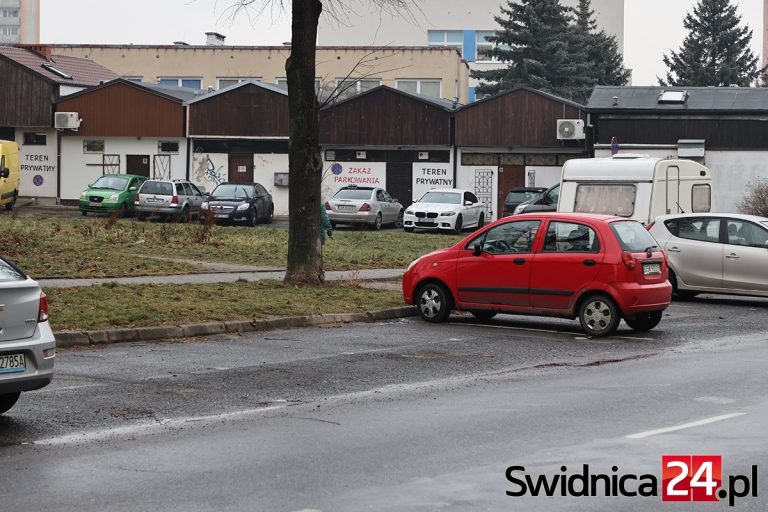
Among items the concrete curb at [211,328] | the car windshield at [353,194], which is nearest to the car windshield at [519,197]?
the car windshield at [353,194]

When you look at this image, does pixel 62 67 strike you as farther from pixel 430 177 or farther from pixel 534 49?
pixel 534 49

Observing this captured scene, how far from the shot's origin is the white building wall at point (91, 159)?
5269 cm

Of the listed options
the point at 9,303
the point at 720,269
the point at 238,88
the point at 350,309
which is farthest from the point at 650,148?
the point at 9,303

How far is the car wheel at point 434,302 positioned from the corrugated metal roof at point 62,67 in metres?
38.6

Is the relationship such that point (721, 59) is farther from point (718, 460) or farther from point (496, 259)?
point (718, 460)

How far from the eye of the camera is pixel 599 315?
53.7 ft

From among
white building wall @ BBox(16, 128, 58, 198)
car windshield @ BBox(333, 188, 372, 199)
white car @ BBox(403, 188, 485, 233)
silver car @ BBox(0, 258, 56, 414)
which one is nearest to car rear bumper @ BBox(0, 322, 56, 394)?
silver car @ BBox(0, 258, 56, 414)

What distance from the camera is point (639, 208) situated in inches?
1020

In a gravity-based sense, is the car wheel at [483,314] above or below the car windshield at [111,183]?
below

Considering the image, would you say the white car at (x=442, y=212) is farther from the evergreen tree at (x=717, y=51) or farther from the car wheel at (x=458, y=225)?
the evergreen tree at (x=717, y=51)

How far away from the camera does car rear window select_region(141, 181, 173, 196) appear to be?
44312 millimetres

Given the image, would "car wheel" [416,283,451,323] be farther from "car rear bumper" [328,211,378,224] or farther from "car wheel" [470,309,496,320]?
"car rear bumper" [328,211,378,224]

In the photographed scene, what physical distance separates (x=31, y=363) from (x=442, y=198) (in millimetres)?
34542

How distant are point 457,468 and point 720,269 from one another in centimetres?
1436
